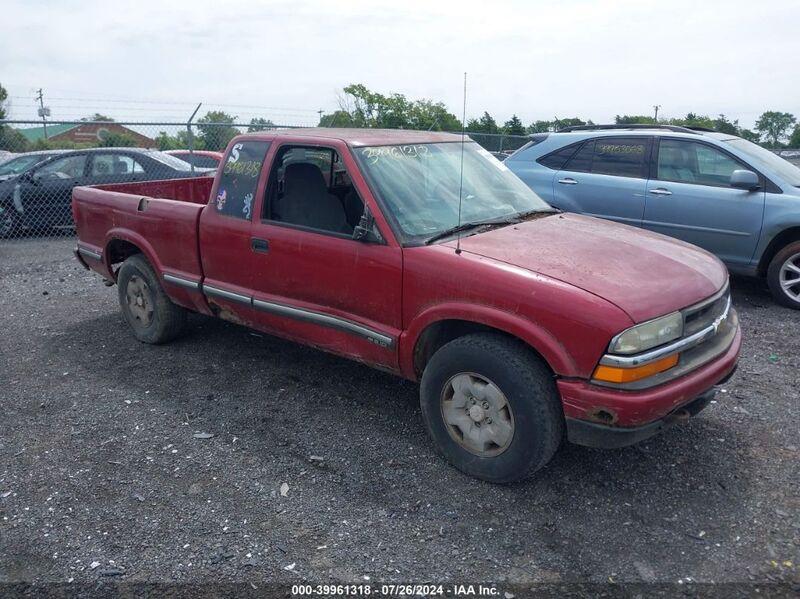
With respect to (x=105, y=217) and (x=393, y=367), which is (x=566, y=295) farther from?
(x=105, y=217)

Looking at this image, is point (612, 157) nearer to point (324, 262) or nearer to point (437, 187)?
point (437, 187)

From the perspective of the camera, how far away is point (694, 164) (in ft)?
22.4

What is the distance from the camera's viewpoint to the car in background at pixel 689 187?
6340 mm

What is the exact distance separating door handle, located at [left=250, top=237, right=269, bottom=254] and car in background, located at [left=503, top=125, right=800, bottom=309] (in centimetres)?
427

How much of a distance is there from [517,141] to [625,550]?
1623 centimetres

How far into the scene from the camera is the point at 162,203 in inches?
199

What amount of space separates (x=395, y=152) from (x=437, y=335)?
1245mm

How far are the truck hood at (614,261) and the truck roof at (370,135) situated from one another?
0.94 m

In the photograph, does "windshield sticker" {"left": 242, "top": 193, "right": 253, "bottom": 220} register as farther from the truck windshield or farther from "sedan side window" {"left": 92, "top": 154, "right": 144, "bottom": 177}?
"sedan side window" {"left": 92, "top": 154, "right": 144, "bottom": 177}

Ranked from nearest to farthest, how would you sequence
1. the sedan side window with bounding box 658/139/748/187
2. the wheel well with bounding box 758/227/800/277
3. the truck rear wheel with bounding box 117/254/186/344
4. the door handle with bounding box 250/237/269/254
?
1. the door handle with bounding box 250/237/269/254
2. the truck rear wheel with bounding box 117/254/186/344
3. the wheel well with bounding box 758/227/800/277
4. the sedan side window with bounding box 658/139/748/187

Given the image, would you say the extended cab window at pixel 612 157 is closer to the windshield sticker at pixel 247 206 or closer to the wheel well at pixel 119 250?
the windshield sticker at pixel 247 206

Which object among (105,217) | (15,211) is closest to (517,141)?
(15,211)

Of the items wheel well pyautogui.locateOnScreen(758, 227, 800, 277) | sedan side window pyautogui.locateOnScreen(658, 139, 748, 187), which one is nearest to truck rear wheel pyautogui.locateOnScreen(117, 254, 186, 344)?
sedan side window pyautogui.locateOnScreen(658, 139, 748, 187)

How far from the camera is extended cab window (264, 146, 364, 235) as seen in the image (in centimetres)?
404
